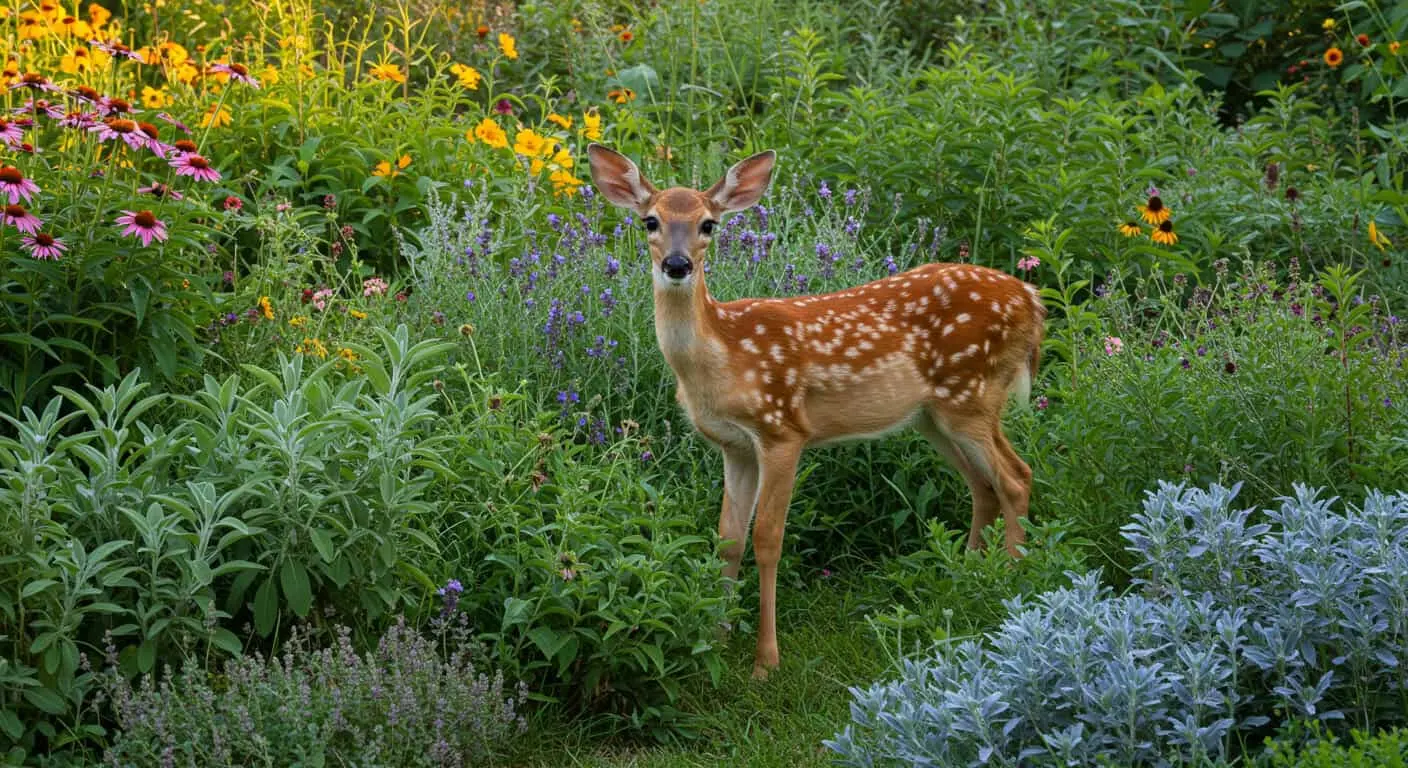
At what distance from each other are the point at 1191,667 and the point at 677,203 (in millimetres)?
2418

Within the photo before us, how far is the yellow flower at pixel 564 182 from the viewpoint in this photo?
757 cm

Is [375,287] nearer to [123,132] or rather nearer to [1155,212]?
[123,132]

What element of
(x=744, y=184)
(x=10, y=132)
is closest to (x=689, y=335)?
(x=744, y=184)

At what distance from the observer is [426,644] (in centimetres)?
495

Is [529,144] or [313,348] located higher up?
[529,144]

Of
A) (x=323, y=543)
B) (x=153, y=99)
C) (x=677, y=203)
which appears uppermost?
(x=677, y=203)

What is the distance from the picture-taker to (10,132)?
543 centimetres

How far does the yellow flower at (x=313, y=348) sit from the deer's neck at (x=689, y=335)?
1.28 metres

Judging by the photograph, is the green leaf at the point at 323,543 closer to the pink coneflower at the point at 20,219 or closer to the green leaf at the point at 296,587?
the green leaf at the point at 296,587

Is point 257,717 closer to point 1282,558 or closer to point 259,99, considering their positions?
point 1282,558

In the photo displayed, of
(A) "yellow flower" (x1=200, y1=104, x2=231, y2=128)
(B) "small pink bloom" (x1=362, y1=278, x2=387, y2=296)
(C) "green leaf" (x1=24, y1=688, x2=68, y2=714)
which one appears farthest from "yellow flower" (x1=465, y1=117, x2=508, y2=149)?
(C) "green leaf" (x1=24, y1=688, x2=68, y2=714)

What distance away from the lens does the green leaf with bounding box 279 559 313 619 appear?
4734mm

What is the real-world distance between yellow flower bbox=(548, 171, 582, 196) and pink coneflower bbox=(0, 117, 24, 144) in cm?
253

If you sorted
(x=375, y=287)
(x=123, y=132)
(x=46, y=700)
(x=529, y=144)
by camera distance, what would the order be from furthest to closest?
(x=529, y=144)
(x=375, y=287)
(x=123, y=132)
(x=46, y=700)
